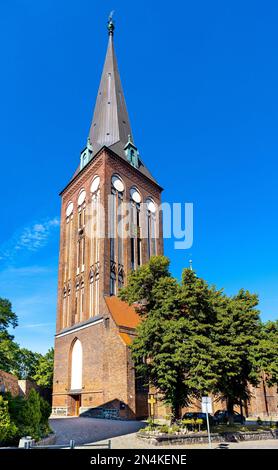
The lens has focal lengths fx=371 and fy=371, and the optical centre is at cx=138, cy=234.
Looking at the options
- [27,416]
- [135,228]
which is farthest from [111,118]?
[27,416]

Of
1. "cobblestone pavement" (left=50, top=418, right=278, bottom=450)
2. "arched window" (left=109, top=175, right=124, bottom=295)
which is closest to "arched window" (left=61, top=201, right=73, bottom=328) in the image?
"arched window" (left=109, top=175, right=124, bottom=295)

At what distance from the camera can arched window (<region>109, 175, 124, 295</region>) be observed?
1411 inches

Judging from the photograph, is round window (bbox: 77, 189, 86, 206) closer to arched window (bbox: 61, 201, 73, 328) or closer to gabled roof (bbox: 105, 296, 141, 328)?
arched window (bbox: 61, 201, 73, 328)

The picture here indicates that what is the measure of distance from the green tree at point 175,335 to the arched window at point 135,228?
15.8 m

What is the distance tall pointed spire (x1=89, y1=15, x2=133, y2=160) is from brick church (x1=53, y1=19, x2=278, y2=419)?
0.13 m

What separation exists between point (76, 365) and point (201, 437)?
19.5 meters

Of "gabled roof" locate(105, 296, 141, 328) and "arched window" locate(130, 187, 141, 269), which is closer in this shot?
"gabled roof" locate(105, 296, 141, 328)

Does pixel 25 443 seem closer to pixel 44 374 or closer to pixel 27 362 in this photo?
pixel 44 374

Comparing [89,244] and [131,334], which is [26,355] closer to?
[89,244]

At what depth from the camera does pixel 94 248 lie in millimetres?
36938
